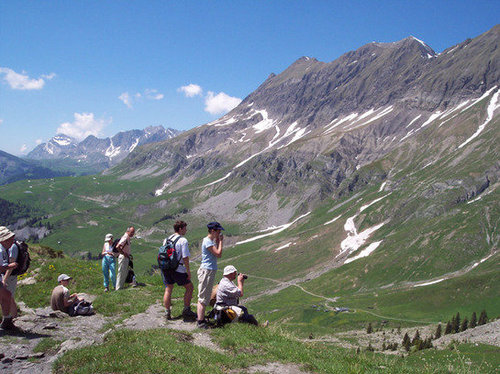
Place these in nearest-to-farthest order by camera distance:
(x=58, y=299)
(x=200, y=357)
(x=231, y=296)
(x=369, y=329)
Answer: (x=200, y=357) → (x=231, y=296) → (x=58, y=299) → (x=369, y=329)

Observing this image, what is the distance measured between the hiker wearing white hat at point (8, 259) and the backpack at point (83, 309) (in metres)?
3.09

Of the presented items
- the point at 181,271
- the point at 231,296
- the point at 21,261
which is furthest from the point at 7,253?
the point at 231,296

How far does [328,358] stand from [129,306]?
11.3m

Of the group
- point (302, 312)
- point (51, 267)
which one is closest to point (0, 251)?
point (51, 267)

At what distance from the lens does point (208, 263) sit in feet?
51.0

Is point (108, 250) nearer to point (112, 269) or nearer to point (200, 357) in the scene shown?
point (112, 269)

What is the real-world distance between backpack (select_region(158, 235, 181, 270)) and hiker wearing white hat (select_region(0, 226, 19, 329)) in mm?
5907

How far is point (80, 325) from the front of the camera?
16.0 metres

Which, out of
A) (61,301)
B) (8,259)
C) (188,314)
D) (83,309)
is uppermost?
Result: (8,259)

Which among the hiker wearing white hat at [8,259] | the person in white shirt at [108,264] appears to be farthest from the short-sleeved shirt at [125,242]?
the hiker wearing white hat at [8,259]

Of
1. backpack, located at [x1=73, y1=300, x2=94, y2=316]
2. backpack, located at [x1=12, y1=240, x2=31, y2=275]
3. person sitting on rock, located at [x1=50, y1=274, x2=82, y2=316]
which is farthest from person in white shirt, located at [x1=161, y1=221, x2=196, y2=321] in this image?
backpack, located at [x1=12, y1=240, x2=31, y2=275]

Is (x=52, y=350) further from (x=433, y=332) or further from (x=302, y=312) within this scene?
(x=302, y=312)

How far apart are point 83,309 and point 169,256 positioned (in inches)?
236

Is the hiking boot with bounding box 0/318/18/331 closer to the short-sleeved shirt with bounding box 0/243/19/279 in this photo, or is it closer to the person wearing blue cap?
the short-sleeved shirt with bounding box 0/243/19/279
